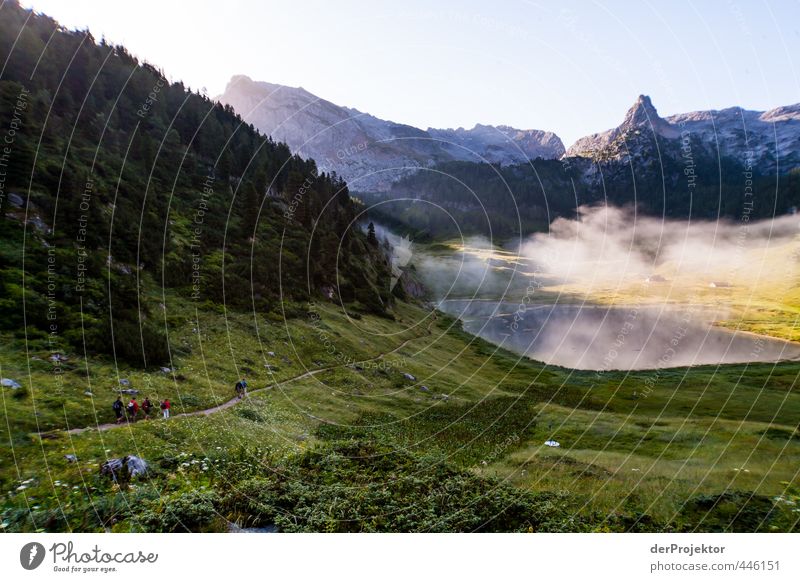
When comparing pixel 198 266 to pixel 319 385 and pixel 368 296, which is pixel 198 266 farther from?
pixel 368 296

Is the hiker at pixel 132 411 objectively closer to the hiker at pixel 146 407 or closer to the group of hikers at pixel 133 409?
the group of hikers at pixel 133 409

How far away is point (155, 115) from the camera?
85.1 metres

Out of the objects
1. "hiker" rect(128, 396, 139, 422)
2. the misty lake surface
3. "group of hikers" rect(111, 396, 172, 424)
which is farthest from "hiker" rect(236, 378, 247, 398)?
the misty lake surface

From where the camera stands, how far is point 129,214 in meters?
46.2

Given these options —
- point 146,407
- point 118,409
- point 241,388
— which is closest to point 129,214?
point 241,388

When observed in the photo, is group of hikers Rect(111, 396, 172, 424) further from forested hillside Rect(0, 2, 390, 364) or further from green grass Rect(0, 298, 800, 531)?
forested hillside Rect(0, 2, 390, 364)

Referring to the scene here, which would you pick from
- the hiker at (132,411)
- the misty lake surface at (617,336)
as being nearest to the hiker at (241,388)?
the hiker at (132,411)

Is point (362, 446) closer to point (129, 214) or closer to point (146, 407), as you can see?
point (146, 407)

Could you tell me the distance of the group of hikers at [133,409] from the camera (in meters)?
22.0

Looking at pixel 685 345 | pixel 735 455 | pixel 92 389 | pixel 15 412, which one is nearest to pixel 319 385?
pixel 92 389

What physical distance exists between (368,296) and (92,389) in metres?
54.7

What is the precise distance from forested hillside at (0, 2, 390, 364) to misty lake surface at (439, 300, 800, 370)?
126 feet

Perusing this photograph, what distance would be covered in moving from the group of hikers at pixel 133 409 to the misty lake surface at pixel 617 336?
7129 cm

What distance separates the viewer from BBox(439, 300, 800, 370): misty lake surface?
282ft
